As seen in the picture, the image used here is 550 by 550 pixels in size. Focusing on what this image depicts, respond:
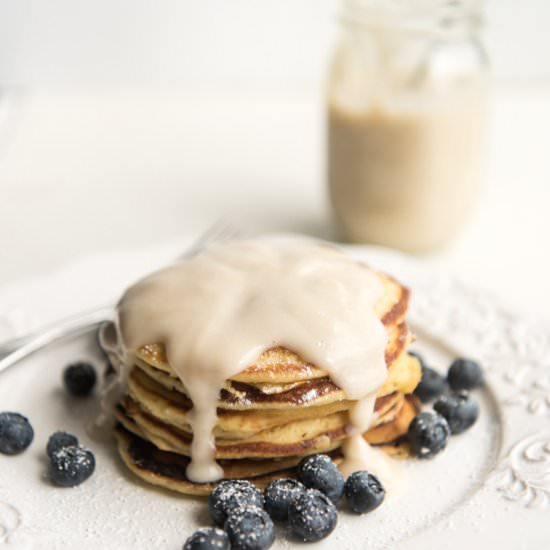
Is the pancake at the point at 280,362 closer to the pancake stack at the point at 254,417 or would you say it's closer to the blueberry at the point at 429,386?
the pancake stack at the point at 254,417

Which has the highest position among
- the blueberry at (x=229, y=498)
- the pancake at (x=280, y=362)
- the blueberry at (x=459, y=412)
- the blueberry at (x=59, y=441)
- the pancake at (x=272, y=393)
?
the pancake at (x=280, y=362)

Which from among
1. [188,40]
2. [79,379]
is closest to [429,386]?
[79,379]

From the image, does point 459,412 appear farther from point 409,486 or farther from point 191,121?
point 191,121


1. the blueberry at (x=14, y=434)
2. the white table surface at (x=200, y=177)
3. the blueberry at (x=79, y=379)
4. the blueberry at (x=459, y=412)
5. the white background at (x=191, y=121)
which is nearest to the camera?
the blueberry at (x=14, y=434)

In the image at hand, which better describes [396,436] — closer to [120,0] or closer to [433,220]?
[433,220]

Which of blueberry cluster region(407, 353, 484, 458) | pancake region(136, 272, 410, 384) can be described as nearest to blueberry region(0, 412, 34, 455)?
pancake region(136, 272, 410, 384)

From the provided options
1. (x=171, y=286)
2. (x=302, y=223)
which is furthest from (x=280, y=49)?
(x=171, y=286)

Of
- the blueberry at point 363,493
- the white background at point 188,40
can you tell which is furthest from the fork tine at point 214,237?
the white background at point 188,40
